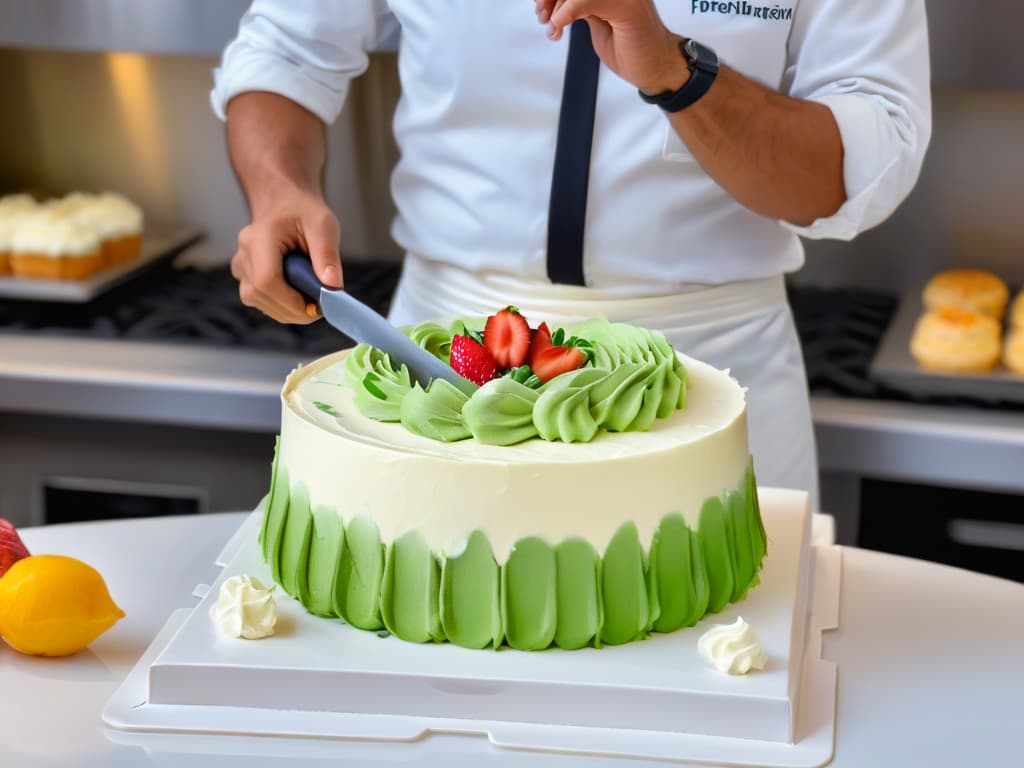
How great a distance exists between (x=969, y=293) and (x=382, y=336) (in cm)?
135

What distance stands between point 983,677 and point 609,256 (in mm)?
694

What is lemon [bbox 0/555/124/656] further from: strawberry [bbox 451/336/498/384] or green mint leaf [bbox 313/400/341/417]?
strawberry [bbox 451/336/498/384]

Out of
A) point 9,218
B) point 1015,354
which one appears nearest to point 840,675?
point 1015,354

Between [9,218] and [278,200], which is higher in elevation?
[278,200]

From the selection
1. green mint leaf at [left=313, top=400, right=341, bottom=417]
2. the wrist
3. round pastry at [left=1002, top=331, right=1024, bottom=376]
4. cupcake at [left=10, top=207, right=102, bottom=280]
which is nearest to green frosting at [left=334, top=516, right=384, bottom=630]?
green mint leaf at [left=313, top=400, right=341, bottom=417]

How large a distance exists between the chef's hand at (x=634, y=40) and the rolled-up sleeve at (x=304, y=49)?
0.52 m

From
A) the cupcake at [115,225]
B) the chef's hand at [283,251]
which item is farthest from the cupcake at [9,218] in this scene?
the chef's hand at [283,251]

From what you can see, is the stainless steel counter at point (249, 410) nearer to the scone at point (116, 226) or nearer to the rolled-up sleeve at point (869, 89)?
the scone at point (116, 226)

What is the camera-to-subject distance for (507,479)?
1074mm

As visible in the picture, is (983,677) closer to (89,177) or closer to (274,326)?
(274,326)

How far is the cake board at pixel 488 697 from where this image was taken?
1.03 meters

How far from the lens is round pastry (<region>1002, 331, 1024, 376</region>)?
7.16 feet

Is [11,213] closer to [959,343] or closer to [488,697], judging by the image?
[959,343]

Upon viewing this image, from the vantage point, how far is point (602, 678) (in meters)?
1.05
